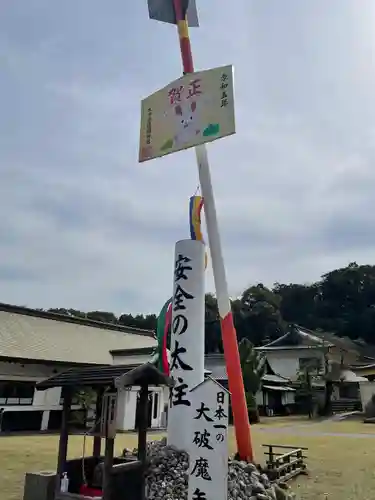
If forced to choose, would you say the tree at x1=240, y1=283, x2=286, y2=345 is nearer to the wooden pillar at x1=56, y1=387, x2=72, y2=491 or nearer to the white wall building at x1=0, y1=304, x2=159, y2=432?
the white wall building at x1=0, y1=304, x2=159, y2=432

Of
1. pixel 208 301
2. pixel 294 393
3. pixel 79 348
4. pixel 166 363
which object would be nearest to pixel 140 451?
pixel 166 363

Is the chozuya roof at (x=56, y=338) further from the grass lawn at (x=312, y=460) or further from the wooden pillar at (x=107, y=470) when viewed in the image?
the wooden pillar at (x=107, y=470)

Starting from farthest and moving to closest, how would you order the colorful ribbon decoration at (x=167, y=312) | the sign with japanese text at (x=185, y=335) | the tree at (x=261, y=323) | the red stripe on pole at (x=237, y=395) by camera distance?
1. the tree at (x=261, y=323)
2. the colorful ribbon decoration at (x=167, y=312)
3. the red stripe on pole at (x=237, y=395)
4. the sign with japanese text at (x=185, y=335)

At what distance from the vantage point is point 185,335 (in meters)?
9.11

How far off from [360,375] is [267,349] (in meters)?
11.6

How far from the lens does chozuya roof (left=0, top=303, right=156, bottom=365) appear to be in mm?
20688

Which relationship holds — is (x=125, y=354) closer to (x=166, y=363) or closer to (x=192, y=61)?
(x=166, y=363)

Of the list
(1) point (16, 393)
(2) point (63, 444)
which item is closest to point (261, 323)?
(1) point (16, 393)

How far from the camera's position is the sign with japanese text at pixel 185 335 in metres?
8.66

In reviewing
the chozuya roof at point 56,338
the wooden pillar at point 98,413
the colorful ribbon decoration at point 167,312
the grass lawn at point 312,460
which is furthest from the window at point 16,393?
the wooden pillar at point 98,413

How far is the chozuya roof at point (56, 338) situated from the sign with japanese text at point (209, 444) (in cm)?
1492

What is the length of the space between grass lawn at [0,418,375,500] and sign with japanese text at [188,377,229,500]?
114 inches

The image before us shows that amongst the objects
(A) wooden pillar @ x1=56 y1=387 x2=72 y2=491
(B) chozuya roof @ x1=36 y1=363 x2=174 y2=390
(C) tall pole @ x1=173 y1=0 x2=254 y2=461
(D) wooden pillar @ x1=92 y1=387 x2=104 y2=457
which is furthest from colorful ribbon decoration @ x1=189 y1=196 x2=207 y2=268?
(A) wooden pillar @ x1=56 y1=387 x2=72 y2=491

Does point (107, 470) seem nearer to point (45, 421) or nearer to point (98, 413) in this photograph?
point (98, 413)
